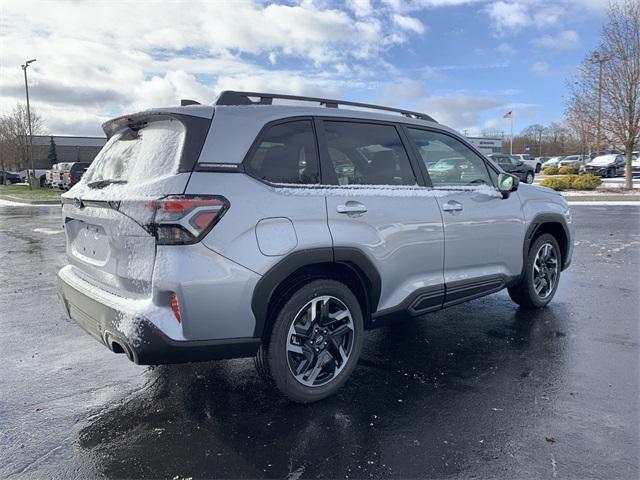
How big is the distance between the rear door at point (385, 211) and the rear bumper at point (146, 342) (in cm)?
89

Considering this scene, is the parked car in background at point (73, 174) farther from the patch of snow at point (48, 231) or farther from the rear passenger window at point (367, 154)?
the rear passenger window at point (367, 154)

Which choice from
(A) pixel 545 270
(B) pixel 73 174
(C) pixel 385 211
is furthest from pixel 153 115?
(B) pixel 73 174

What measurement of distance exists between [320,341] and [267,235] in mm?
839

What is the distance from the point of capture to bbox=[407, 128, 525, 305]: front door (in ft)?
13.5

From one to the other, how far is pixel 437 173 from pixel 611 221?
11.4 metres

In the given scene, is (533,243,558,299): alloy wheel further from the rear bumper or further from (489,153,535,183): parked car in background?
(489,153,535,183): parked car in background

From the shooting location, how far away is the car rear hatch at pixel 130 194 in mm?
2818

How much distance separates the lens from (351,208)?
3.37 meters

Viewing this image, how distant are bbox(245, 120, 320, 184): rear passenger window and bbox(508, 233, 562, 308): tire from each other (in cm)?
284

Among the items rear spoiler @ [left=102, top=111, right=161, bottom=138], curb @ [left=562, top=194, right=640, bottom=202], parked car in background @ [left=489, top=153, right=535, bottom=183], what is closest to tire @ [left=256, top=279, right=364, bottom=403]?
rear spoiler @ [left=102, top=111, right=161, bottom=138]

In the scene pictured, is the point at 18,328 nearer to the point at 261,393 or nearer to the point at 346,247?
the point at 261,393

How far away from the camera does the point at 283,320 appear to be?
309cm

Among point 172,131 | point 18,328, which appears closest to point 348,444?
point 172,131

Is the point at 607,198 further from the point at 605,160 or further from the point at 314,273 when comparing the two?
the point at 314,273
